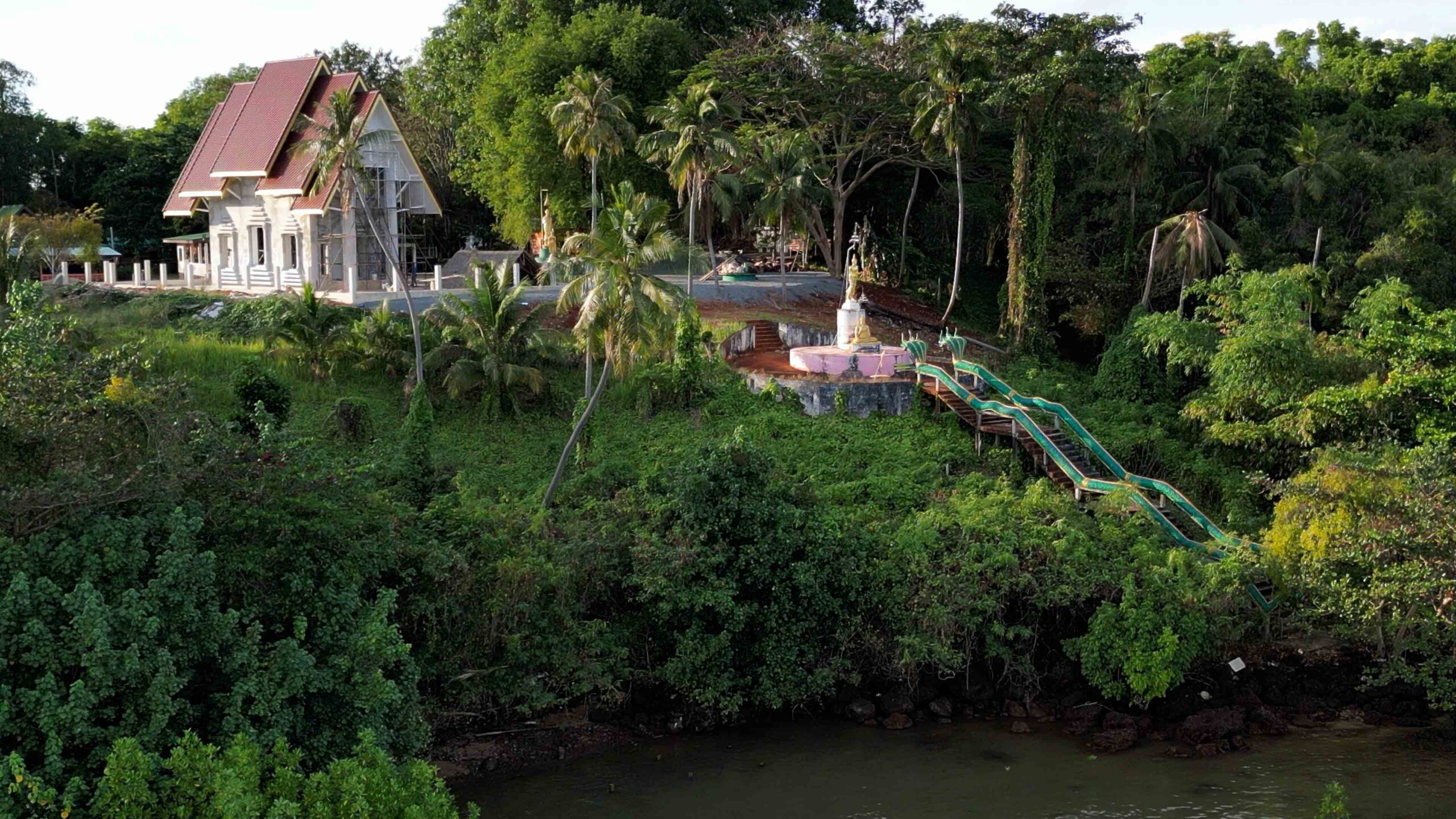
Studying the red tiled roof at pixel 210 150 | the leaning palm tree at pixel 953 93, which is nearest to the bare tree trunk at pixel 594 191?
the leaning palm tree at pixel 953 93

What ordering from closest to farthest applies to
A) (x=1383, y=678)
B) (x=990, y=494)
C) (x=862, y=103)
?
(x=1383, y=678)
(x=990, y=494)
(x=862, y=103)

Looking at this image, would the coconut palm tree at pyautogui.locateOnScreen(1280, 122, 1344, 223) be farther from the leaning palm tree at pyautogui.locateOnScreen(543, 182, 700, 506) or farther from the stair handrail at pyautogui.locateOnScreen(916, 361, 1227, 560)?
the leaning palm tree at pyautogui.locateOnScreen(543, 182, 700, 506)

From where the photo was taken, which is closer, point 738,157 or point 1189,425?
point 1189,425

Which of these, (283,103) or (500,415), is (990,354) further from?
(283,103)

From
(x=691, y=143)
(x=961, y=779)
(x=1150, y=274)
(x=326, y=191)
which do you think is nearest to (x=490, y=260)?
(x=326, y=191)

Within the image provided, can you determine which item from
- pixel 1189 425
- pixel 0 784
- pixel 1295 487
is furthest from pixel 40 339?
pixel 1189 425

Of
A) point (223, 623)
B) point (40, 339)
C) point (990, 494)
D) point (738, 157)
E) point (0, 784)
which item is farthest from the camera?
point (738, 157)

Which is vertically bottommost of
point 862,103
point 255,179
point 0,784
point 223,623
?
point 0,784

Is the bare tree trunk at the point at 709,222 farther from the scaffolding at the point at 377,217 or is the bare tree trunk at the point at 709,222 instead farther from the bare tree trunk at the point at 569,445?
the bare tree trunk at the point at 569,445

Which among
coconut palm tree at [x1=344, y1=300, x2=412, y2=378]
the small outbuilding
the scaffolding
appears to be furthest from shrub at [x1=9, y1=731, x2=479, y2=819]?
the small outbuilding
